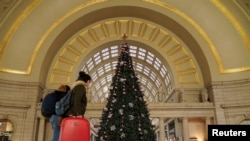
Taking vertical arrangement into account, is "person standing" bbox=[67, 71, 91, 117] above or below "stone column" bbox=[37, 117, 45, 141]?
above

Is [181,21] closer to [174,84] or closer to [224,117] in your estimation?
[174,84]

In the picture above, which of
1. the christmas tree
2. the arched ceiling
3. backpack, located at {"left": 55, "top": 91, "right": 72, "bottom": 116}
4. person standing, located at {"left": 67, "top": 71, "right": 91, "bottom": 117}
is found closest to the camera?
person standing, located at {"left": 67, "top": 71, "right": 91, "bottom": 117}

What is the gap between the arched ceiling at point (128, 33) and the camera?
18203 mm

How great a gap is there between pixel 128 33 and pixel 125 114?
13914 millimetres

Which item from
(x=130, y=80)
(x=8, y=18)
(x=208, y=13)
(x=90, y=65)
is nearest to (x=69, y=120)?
(x=130, y=80)

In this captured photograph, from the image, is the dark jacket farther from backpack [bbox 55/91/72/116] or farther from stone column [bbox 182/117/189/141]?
stone column [bbox 182/117/189/141]

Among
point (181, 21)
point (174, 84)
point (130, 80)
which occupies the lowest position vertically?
point (130, 80)

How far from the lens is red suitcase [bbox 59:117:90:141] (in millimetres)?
3379

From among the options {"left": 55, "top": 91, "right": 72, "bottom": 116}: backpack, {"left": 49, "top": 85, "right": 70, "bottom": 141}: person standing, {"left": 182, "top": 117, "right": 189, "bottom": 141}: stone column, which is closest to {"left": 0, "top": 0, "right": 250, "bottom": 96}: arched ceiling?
{"left": 182, "top": 117, "right": 189, "bottom": 141}: stone column

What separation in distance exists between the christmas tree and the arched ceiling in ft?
35.4

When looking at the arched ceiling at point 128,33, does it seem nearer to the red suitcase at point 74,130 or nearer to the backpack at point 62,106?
the backpack at point 62,106

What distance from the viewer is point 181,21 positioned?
19625 mm

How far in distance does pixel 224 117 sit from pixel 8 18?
17.4m

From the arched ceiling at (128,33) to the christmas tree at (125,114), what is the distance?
1080 centimetres
